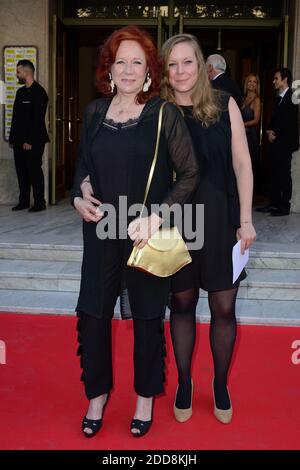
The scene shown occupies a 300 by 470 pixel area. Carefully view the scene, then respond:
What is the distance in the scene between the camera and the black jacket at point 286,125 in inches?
232

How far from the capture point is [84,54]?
1138 centimetres

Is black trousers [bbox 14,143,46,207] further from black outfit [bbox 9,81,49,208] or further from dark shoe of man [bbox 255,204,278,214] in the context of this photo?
dark shoe of man [bbox 255,204,278,214]

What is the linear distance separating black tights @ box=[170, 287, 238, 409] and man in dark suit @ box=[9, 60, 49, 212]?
4139 millimetres

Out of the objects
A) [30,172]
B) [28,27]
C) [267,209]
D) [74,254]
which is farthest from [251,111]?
[74,254]

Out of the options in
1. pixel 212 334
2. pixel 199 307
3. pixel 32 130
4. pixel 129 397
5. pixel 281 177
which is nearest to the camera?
pixel 212 334

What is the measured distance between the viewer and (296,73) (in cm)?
623

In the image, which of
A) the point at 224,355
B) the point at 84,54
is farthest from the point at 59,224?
the point at 84,54

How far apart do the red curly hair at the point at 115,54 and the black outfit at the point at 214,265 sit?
0.21 m

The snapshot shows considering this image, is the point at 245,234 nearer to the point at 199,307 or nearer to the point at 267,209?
the point at 199,307

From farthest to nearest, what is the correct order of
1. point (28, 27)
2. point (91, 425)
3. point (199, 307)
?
point (28, 27) → point (199, 307) → point (91, 425)

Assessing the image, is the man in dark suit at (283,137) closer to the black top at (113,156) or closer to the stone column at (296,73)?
the stone column at (296,73)

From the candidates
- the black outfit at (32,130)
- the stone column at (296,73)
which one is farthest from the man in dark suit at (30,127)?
the stone column at (296,73)

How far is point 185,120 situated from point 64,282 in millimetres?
2188

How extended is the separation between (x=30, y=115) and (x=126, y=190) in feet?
14.4
